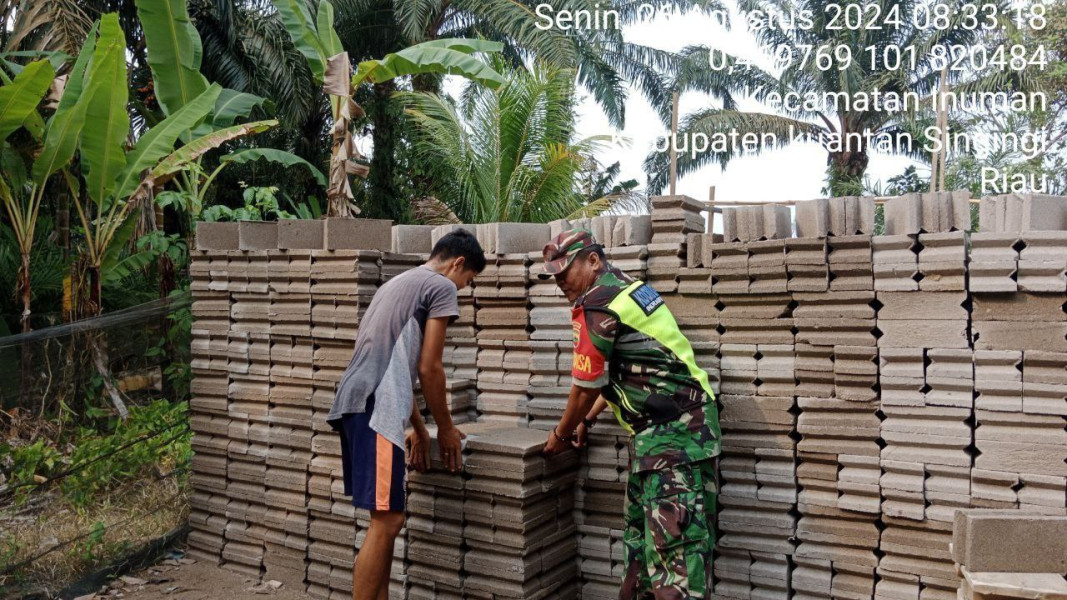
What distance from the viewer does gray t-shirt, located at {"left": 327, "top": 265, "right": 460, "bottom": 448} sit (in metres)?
3.92

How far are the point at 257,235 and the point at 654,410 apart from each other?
3.12 m

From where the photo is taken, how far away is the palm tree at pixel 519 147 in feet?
39.4

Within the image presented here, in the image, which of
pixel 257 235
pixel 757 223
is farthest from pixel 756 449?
pixel 257 235

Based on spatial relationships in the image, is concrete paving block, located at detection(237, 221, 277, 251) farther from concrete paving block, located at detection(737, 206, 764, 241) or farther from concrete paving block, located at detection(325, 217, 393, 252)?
concrete paving block, located at detection(737, 206, 764, 241)

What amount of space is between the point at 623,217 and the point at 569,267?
64cm

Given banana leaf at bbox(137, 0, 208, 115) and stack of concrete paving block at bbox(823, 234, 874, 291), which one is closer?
stack of concrete paving block at bbox(823, 234, 874, 291)

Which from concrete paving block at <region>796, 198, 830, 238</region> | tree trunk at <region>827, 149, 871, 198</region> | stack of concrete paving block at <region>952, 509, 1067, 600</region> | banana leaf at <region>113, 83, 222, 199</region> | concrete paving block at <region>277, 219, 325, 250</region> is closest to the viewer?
stack of concrete paving block at <region>952, 509, 1067, 600</region>

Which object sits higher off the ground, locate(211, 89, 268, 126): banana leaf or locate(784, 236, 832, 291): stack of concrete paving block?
locate(211, 89, 268, 126): banana leaf

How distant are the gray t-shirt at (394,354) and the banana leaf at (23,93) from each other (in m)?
3.78

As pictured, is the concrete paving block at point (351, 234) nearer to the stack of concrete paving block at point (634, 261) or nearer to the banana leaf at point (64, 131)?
the stack of concrete paving block at point (634, 261)

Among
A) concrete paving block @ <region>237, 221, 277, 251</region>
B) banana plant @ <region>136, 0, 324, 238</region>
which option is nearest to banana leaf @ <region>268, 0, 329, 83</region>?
banana plant @ <region>136, 0, 324, 238</region>

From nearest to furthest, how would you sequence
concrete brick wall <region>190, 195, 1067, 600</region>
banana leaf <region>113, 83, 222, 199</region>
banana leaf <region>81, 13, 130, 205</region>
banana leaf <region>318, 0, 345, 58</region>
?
1. concrete brick wall <region>190, 195, 1067, 600</region>
2. banana leaf <region>81, 13, 130, 205</region>
3. banana leaf <region>113, 83, 222, 199</region>
4. banana leaf <region>318, 0, 345, 58</region>

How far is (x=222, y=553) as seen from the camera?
17.6 feet

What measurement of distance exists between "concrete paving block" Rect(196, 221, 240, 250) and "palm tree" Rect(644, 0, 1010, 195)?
17.5 m
